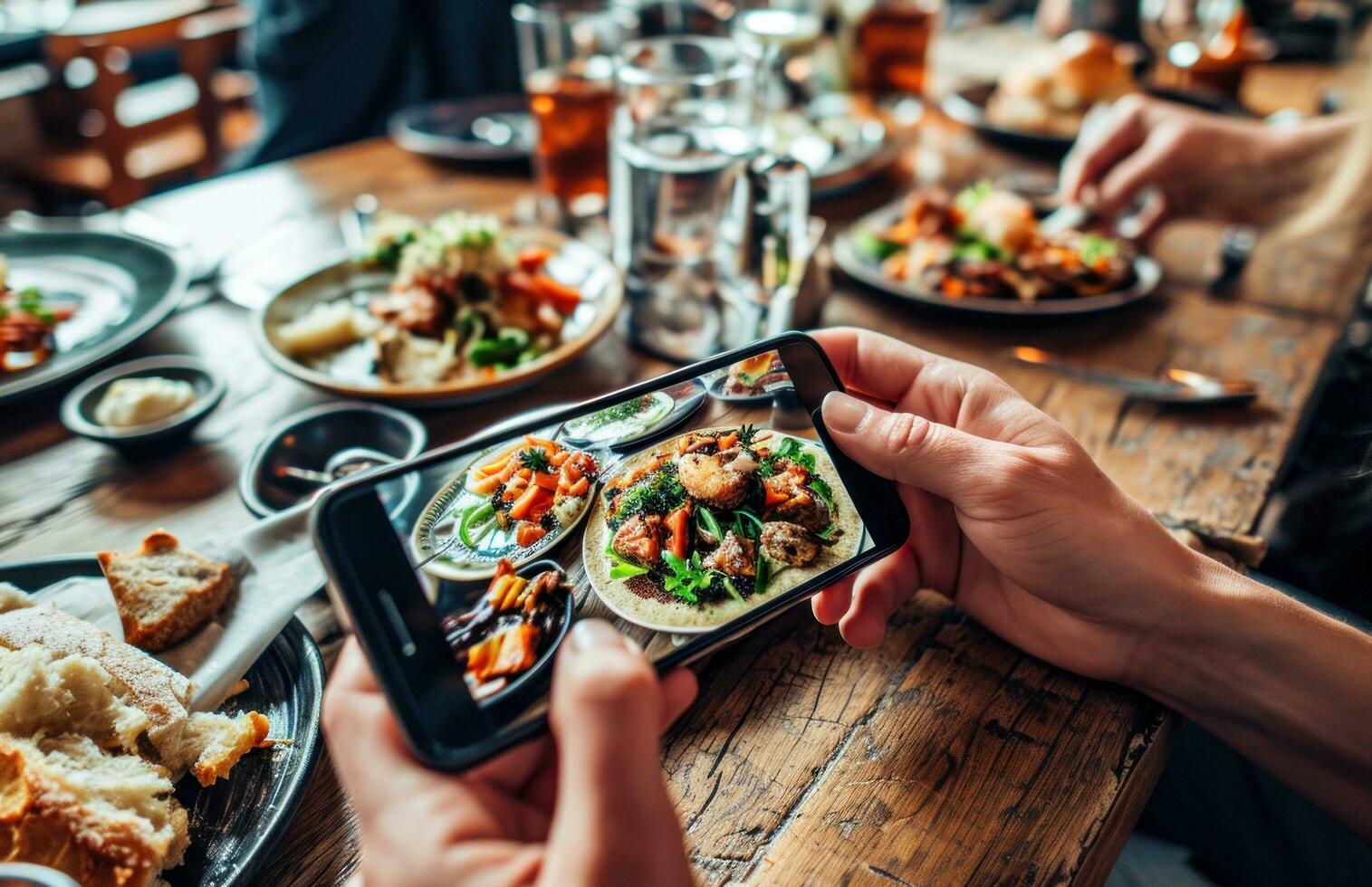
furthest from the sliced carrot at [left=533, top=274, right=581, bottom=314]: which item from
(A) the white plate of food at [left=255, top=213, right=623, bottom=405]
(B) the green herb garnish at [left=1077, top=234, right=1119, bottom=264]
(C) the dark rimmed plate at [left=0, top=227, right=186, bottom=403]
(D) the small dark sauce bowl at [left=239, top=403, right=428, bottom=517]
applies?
(B) the green herb garnish at [left=1077, top=234, right=1119, bottom=264]

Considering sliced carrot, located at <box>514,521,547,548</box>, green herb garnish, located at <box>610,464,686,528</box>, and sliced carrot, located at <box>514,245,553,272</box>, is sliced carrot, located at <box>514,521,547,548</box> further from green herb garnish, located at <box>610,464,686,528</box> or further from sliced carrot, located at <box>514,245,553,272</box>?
sliced carrot, located at <box>514,245,553,272</box>

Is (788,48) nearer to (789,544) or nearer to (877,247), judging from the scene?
(877,247)

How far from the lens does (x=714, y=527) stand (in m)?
0.72

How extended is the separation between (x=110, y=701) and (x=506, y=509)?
1.11ft

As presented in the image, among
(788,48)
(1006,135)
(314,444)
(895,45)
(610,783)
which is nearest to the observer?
(610,783)

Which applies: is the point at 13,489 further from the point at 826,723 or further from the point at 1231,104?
the point at 1231,104

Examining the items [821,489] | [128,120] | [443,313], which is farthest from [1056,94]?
[128,120]

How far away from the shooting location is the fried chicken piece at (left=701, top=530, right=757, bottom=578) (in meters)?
0.71

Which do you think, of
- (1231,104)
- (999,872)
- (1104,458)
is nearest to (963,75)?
(1231,104)

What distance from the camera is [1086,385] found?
1213 mm

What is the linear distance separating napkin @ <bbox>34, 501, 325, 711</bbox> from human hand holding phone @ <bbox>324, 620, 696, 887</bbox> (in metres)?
0.17

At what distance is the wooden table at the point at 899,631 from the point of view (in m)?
0.66

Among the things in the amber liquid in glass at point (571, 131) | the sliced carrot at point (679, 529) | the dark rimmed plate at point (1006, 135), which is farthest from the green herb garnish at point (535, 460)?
the dark rimmed plate at point (1006, 135)

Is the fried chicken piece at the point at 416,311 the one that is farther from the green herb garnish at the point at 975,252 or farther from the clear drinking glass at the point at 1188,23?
the clear drinking glass at the point at 1188,23
